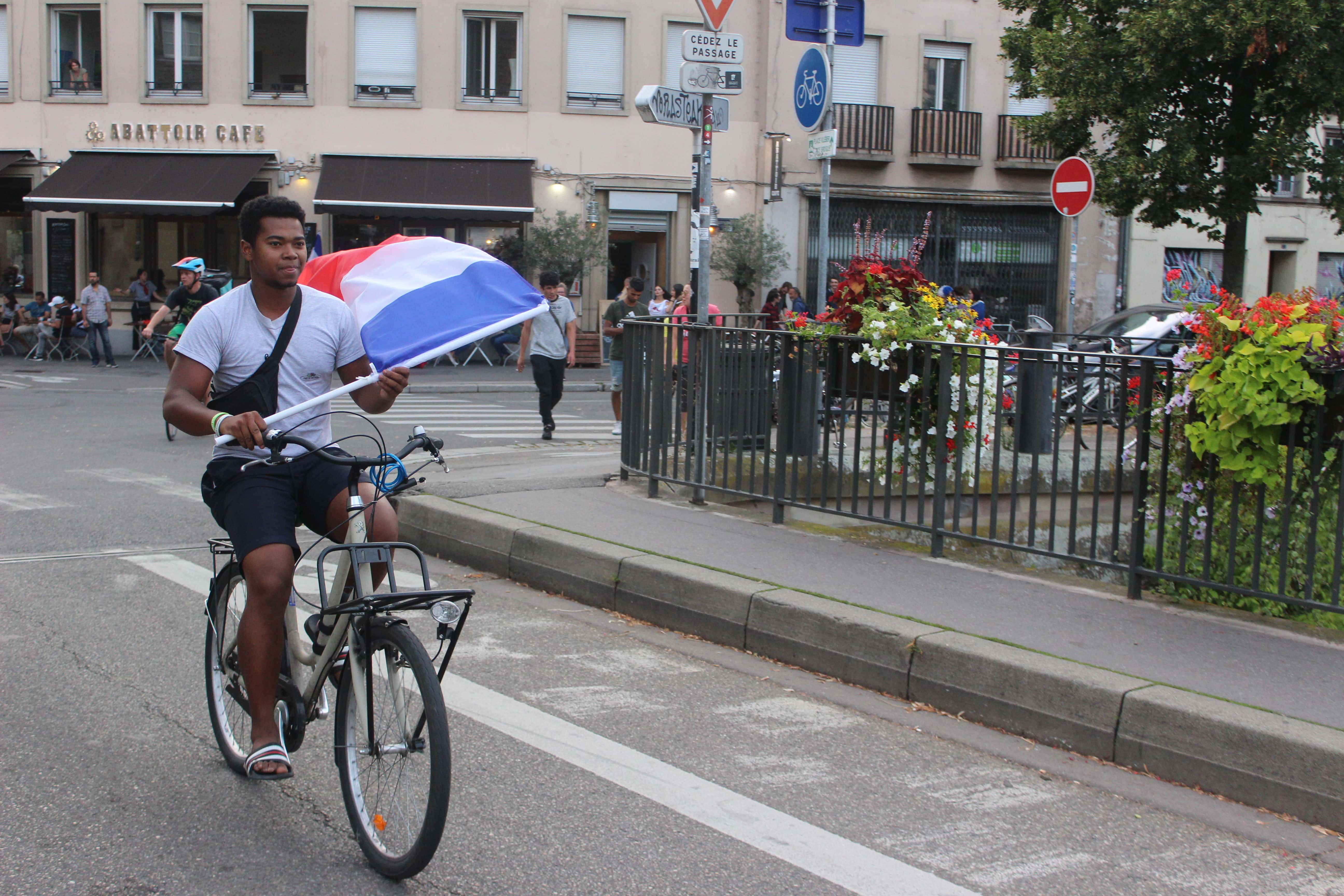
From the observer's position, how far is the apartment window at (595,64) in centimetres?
2588

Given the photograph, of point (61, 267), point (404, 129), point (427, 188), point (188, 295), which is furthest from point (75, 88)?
point (188, 295)

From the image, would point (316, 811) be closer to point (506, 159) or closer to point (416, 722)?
point (416, 722)

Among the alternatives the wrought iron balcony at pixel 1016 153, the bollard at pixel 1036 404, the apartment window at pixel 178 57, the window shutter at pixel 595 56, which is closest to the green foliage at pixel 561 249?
the window shutter at pixel 595 56

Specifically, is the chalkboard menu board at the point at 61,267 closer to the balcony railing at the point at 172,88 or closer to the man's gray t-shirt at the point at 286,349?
the balcony railing at the point at 172,88

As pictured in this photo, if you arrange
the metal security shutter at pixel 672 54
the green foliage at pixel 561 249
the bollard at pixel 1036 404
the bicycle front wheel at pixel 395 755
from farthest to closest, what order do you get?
the metal security shutter at pixel 672 54 → the green foliage at pixel 561 249 → the bollard at pixel 1036 404 → the bicycle front wheel at pixel 395 755

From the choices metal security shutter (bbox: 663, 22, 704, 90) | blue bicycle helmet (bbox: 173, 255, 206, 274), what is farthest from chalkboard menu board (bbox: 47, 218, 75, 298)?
blue bicycle helmet (bbox: 173, 255, 206, 274)

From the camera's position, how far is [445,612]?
126 inches

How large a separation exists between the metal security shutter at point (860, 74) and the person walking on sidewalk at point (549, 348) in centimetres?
1540

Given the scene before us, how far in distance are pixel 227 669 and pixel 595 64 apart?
2339cm

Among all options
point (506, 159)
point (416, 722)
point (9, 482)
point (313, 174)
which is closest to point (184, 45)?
point (313, 174)

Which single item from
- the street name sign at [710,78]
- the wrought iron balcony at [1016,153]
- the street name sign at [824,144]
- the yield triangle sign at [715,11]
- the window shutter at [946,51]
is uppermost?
the window shutter at [946,51]

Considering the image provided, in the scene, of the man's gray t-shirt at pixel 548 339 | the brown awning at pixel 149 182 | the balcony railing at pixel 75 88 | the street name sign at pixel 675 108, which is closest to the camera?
the street name sign at pixel 675 108

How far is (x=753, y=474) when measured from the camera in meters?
7.82

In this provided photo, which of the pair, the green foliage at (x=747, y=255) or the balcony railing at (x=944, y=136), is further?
the balcony railing at (x=944, y=136)
